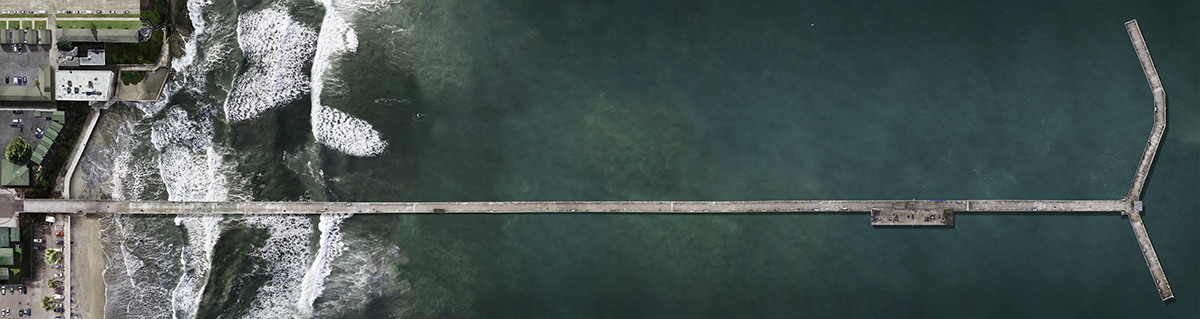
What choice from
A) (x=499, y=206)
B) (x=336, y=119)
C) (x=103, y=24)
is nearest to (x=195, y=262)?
(x=336, y=119)

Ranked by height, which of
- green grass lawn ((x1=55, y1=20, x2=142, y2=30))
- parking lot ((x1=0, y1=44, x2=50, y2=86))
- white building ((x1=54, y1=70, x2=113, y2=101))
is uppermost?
green grass lawn ((x1=55, y1=20, x2=142, y2=30))

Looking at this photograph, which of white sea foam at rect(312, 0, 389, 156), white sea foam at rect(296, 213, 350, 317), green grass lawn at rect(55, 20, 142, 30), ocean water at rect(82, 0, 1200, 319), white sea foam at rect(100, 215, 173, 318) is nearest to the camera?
white sea foam at rect(296, 213, 350, 317)

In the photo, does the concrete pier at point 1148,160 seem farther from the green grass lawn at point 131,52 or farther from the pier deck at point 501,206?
the green grass lawn at point 131,52

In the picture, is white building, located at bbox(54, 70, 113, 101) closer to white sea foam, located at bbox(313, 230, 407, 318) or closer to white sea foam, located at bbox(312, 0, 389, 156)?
white sea foam, located at bbox(312, 0, 389, 156)

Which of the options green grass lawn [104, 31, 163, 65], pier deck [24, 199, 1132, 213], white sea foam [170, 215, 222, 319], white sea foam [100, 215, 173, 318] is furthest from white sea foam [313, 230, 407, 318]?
green grass lawn [104, 31, 163, 65]

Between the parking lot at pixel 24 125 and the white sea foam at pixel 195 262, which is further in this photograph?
the parking lot at pixel 24 125

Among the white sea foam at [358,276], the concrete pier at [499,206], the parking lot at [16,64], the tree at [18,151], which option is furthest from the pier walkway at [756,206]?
the parking lot at [16,64]

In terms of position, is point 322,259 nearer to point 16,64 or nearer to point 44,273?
point 44,273
